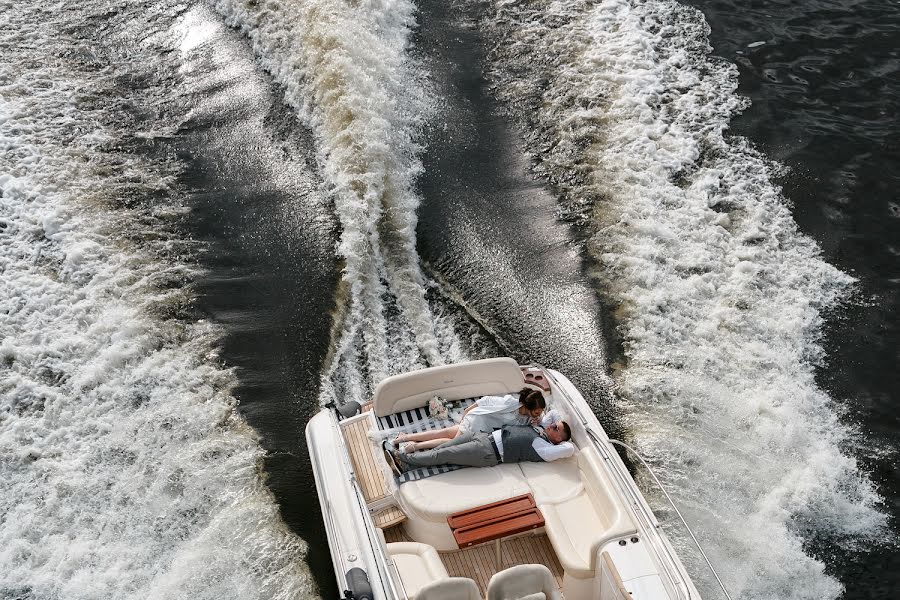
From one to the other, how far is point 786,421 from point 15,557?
819 centimetres

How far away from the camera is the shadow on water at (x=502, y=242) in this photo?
9.34m

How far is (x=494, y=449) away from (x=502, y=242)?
13.4 feet

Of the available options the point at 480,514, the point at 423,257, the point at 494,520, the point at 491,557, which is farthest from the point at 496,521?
the point at 423,257

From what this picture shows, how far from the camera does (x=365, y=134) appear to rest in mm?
11156

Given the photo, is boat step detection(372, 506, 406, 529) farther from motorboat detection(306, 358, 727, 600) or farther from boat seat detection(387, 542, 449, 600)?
boat seat detection(387, 542, 449, 600)

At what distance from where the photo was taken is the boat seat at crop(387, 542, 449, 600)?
20.3 ft

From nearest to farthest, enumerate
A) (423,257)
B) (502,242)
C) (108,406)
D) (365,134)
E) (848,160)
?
(108,406) → (423,257) → (502,242) → (365,134) → (848,160)

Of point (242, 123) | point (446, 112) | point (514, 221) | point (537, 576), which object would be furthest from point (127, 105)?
point (537, 576)

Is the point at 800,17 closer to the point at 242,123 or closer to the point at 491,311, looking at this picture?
the point at 491,311

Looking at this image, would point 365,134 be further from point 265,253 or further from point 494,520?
point 494,520

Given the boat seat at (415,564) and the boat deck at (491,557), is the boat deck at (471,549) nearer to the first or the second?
the boat deck at (491,557)

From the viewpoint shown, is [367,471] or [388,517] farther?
[367,471]

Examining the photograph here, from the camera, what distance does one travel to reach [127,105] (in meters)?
Result: 12.5

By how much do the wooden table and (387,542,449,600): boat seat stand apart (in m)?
0.26
